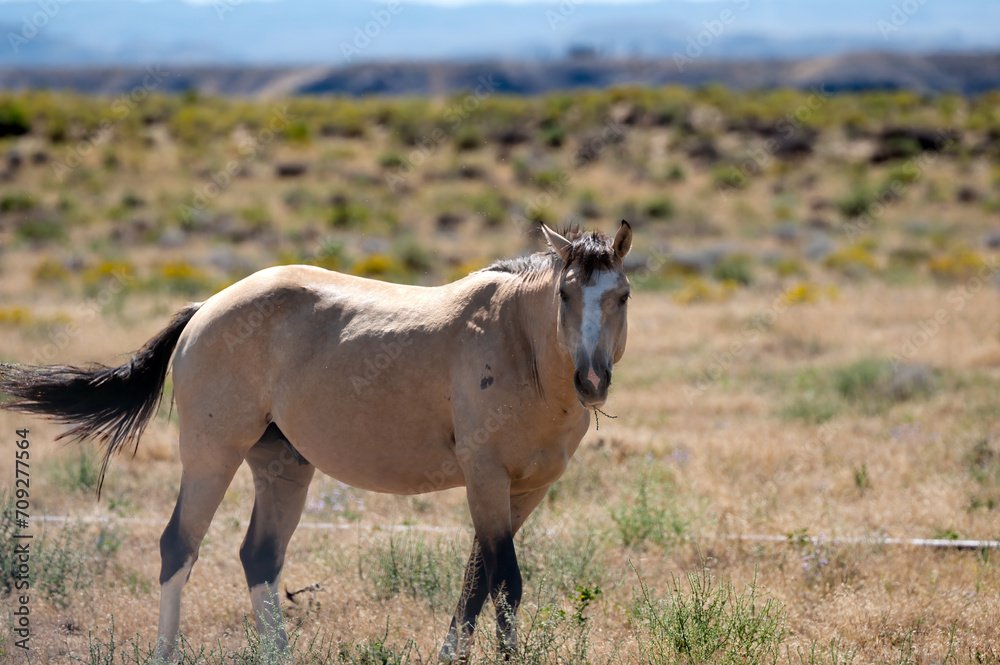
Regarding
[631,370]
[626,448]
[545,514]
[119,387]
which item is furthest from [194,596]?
[631,370]

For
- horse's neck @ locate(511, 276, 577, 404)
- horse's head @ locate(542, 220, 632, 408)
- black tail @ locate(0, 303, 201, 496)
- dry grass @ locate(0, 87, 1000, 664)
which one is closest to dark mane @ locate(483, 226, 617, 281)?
horse's head @ locate(542, 220, 632, 408)

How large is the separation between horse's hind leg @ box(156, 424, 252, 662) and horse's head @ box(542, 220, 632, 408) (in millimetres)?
2103

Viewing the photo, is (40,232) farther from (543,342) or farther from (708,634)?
(708,634)

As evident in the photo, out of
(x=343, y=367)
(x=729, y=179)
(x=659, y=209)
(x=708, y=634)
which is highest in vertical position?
(x=729, y=179)

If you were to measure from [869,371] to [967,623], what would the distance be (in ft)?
19.4

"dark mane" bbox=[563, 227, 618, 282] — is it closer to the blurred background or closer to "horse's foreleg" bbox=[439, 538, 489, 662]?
the blurred background

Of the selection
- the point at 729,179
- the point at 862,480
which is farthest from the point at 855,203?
the point at 862,480

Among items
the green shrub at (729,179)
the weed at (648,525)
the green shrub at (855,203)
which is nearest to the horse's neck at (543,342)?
the weed at (648,525)

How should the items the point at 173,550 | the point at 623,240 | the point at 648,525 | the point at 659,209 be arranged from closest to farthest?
1. the point at 623,240
2. the point at 173,550
3. the point at 648,525
4. the point at 659,209

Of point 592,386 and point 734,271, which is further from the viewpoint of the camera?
point 734,271

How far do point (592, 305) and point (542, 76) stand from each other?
417 ft

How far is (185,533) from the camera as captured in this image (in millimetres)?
4930

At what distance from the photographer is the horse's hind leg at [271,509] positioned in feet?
17.3

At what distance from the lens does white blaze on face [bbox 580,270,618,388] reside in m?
3.87
